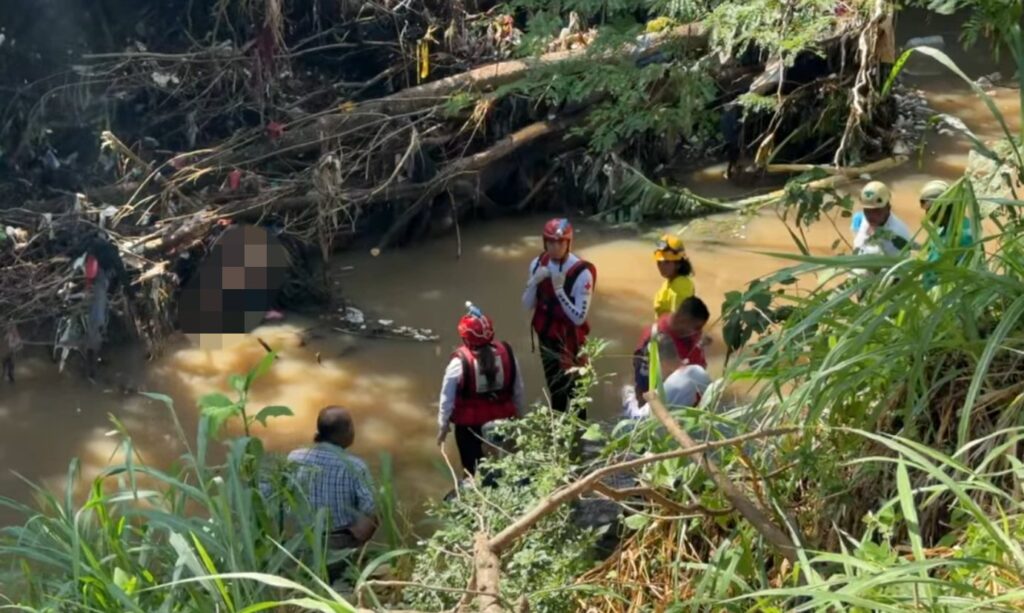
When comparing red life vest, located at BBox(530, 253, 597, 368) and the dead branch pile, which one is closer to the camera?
red life vest, located at BBox(530, 253, 597, 368)

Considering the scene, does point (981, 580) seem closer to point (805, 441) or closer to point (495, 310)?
point (805, 441)

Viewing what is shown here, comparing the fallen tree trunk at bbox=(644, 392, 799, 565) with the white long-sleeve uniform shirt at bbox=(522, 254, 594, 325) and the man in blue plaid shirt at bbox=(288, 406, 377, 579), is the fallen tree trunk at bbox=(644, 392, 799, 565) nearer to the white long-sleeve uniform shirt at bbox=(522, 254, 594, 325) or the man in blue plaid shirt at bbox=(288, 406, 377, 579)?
the man in blue plaid shirt at bbox=(288, 406, 377, 579)

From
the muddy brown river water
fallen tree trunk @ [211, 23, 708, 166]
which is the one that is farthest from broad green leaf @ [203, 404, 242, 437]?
fallen tree trunk @ [211, 23, 708, 166]

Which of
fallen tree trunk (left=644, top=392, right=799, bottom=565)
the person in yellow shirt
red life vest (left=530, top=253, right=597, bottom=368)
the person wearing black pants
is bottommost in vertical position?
the person wearing black pants

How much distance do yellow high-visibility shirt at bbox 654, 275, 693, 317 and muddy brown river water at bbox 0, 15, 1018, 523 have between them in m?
1.11

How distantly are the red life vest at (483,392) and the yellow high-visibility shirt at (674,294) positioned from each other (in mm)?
879

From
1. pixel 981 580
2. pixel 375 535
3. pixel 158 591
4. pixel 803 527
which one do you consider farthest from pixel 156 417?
pixel 981 580

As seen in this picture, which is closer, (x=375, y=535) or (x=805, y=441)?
A: (x=805, y=441)

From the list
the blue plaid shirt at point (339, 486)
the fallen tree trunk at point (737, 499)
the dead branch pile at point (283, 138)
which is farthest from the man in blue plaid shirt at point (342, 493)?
the dead branch pile at point (283, 138)

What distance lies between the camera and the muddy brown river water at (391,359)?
7.05 metres

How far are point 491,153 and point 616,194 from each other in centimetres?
103

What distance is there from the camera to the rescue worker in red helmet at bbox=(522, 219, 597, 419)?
614 centimetres

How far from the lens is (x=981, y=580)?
254 centimetres

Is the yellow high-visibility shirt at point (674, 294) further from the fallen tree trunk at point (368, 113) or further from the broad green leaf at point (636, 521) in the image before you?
the fallen tree trunk at point (368, 113)
